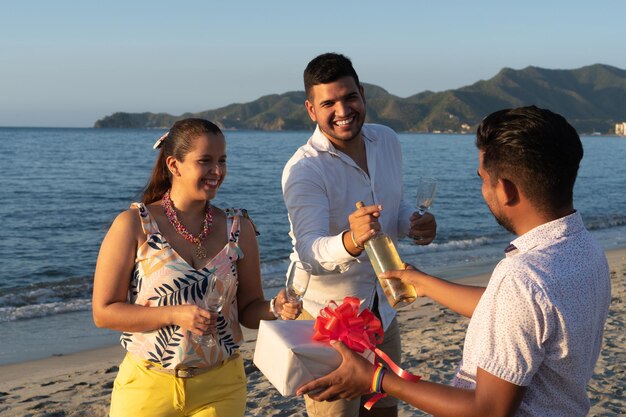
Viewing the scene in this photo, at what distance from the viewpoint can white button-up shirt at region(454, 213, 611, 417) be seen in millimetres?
2184

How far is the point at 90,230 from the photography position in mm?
21594

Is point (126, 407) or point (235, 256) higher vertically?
point (235, 256)

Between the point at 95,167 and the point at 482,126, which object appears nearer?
the point at 482,126

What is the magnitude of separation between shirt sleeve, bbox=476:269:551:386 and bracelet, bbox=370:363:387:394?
1.46 ft

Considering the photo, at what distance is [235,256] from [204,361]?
1.84 feet

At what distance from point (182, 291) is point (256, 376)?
4.12 meters

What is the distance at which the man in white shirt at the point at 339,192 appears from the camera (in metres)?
4.00

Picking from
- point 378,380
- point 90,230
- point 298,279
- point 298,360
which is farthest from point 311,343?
point 90,230

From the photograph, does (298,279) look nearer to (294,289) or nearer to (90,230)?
(294,289)

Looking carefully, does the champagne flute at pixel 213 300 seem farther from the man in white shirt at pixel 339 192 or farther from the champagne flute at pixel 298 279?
the man in white shirt at pixel 339 192

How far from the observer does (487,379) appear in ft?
7.34

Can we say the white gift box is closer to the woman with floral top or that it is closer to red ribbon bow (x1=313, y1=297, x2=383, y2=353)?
red ribbon bow (x1=313, y1=297, x2=383, y2=353)

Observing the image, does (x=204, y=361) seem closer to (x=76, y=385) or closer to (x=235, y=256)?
(x=235, y=256)

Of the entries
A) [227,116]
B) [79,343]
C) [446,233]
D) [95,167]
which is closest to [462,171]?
[95,167]
